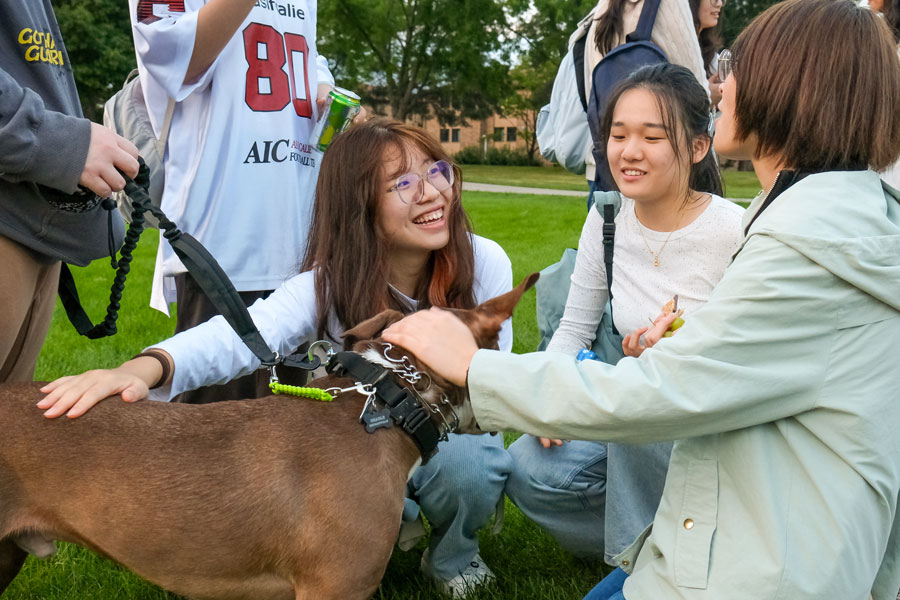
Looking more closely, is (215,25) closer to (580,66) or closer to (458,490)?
(458,490)

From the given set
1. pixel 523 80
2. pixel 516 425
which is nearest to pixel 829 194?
pixel 516 425

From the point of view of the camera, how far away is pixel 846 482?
213cm

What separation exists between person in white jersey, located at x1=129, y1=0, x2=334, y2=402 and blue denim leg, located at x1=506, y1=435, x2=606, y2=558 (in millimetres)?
1426

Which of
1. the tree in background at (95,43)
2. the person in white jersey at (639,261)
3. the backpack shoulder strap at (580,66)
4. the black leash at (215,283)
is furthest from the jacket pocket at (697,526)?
the tree in background at (95,43)

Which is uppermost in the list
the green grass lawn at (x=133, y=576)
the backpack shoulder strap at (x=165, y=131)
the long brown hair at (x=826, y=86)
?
the long brown hair at (x=826, y=86)

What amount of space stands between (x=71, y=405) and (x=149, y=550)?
0.52 metres

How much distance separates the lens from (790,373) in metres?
2.07

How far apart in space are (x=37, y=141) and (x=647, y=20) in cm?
356

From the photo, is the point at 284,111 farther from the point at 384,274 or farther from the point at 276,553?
the point at 276,553

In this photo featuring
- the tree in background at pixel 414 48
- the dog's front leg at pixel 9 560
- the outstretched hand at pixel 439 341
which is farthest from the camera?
the tree in background at pixel 414 48

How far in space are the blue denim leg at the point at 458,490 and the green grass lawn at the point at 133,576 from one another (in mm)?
236

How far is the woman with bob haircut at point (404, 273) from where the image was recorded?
11.2 feet

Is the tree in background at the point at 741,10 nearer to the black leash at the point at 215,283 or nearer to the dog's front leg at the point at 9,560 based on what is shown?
the black leash at the point at 215,283

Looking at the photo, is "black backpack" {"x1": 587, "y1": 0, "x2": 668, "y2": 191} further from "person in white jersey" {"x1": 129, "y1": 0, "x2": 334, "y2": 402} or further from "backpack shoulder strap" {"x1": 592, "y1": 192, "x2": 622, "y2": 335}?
"person in white jersey" {"x1": 129, "y1": 0, "x2": 334, "y2": 402}
